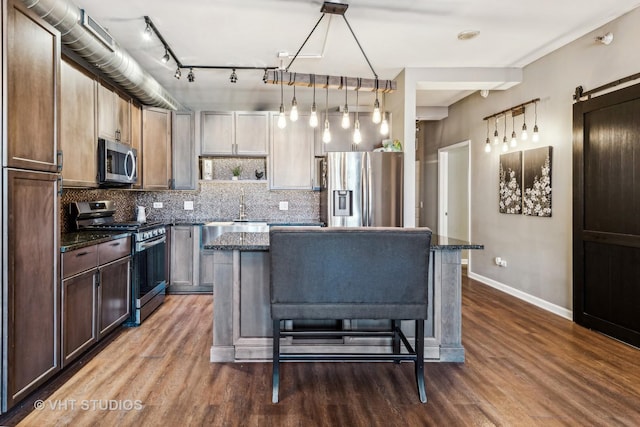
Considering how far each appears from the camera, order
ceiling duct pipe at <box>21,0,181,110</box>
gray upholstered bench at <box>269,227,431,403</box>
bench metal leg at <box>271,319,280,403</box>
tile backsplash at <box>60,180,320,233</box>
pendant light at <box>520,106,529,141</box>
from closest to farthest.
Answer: gray upholstered bench at <box>269,227,431,403</box>, bench metal leg at <box>271,319,280,403</box>, ceiling duct pipe at <box>21,0,181,110</box>, pendant light at <box>520,106,529,141</box>, tile backsplash at <box>60,180,320,233</box>

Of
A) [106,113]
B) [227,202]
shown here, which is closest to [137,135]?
[106,113]

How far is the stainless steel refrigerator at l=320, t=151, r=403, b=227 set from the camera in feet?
13.6

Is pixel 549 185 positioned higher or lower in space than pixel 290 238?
higher

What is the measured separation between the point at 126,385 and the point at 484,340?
265 cm

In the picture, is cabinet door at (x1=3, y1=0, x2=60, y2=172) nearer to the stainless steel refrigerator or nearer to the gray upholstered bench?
the gray upholstered bench

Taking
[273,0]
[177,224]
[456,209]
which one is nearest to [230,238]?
[273,0]

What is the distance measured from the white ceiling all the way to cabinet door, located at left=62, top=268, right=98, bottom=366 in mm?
2092

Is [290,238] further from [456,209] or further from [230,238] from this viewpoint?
[456,209]

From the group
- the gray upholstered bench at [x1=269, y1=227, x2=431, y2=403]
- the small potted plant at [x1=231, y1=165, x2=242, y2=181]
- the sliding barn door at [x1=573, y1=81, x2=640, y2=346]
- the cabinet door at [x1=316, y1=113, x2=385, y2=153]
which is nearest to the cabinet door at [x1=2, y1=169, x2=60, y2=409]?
the gray upholstered bench at [x1=269, y1=227, x2=431, y2=403]

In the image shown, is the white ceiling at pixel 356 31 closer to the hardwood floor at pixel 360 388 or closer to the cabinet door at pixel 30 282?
the cabinet door at pixel 30 282

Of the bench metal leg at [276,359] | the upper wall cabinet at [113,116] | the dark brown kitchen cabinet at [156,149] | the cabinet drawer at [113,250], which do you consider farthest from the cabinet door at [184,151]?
the bench metal leg at [276,359]

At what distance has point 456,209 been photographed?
6.25m

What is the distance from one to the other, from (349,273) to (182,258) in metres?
3.12

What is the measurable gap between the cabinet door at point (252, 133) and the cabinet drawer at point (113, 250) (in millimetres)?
1988
